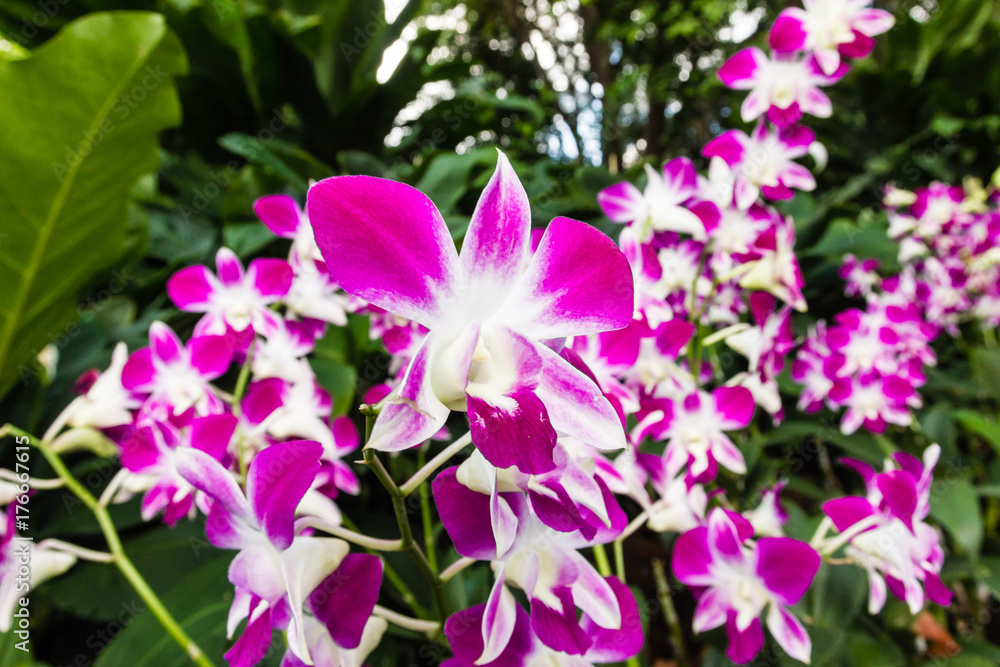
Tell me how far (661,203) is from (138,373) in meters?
0.46

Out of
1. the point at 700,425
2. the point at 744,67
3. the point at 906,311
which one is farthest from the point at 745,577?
the point at 906,311

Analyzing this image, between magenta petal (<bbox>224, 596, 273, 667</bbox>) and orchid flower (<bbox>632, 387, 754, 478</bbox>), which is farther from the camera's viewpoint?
orchid flower (<bbox>632, 387, 754, 478</bbox>)

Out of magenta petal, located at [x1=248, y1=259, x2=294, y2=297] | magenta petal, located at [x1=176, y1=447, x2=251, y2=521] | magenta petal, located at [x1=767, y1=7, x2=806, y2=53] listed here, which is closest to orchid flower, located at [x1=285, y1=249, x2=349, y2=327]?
magenta petal, located at [x1=248, y1=259, x2=294, y2=297]

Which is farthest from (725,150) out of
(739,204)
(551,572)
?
(551,572)

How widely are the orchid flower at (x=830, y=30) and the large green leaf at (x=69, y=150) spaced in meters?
0.72

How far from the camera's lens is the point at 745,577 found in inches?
15.6

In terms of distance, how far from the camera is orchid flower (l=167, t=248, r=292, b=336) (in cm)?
46

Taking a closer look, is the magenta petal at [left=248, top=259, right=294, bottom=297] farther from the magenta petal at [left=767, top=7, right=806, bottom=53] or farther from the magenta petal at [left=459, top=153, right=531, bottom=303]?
the magenta petal at [left=767, top=7, right=806, bottom=53]

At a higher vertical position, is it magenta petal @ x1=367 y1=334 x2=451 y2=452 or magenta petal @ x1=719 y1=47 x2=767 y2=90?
magenta petal @ x1=367 y1=334 x2=451 y2=452

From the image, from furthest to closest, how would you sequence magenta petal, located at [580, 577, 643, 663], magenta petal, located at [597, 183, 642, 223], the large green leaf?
the large green leaf, magenta petal, located at [597, 183, 642, 223], magenta petal, located at [580, 577, 643, 663]

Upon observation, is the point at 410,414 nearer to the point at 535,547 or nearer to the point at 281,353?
the point at 535,547

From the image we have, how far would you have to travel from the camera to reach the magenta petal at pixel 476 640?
264 millimetres

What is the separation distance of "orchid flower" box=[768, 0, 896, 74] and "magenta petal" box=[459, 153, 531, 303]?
0.48 meters

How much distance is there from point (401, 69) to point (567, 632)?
147cm
